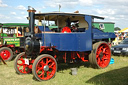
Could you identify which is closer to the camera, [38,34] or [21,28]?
[38,34]

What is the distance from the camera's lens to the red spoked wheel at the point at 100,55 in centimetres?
611

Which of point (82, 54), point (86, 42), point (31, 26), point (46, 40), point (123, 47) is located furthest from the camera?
point (123, 47)

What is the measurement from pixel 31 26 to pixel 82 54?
2.35m

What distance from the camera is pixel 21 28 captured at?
9.60 metres

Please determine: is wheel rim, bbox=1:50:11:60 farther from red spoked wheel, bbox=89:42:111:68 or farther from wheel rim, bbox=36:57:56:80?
red spoked wheel, bbox=89:42:111:68

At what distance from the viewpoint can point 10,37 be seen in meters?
9.41

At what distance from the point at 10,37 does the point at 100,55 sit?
219 inches

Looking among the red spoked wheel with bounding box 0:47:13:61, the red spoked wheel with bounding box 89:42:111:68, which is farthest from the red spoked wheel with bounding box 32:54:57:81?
the red spoked wheel with bounding box 0:47:13:61

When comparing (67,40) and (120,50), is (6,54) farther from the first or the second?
(120,50)

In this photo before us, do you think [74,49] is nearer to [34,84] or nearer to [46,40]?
[46,40]

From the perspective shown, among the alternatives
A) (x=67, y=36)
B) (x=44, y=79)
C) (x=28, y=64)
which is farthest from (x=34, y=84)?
(x=67, y=36)

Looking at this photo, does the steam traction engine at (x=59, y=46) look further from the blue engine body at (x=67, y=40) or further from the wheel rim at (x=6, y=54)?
the wheel rim at (x=6, y=54)

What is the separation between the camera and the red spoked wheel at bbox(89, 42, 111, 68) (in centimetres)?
611

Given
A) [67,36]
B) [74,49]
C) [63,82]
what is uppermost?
[67,36]
